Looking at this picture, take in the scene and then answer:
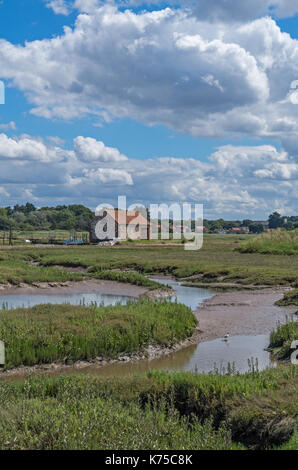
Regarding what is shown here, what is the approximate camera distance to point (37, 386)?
9.68 metres

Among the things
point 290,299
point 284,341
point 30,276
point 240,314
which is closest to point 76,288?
point 30,276

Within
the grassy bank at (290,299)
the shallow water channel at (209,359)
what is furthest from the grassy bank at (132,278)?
the shallow water channel at (209,359)

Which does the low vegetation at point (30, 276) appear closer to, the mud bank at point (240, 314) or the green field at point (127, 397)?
the mud bank at point (240, 314)

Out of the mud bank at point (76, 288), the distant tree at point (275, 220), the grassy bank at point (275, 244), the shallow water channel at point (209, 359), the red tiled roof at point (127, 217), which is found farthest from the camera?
the distant tree at point (275, 220)

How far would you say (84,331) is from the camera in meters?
15.3

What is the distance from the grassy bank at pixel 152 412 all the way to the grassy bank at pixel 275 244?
49.0 m

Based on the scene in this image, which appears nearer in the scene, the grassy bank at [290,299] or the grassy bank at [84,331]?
the grassy bank at [84,331]

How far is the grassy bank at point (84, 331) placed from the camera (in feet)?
45.7

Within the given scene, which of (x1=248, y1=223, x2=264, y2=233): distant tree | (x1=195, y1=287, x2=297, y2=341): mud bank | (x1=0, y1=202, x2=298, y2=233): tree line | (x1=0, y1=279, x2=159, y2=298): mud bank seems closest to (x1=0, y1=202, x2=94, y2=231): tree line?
(x1=0, y1=202, x2=298, y2=233): tree line

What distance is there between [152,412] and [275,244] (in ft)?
186

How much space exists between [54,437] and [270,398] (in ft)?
12.3

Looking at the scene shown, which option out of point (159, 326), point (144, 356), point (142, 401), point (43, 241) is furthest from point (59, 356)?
point (43, 241)

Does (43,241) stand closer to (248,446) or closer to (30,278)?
(30,278)

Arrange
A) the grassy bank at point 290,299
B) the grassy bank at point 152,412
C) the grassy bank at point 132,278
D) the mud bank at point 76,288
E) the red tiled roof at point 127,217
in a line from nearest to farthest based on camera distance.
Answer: the grassy bank at point 152,412 → the grassy bank at point 290,299 → the mud bank at point 76,288 → the grassy bank at point 132,278 → the red tiled roof at point 127,217
